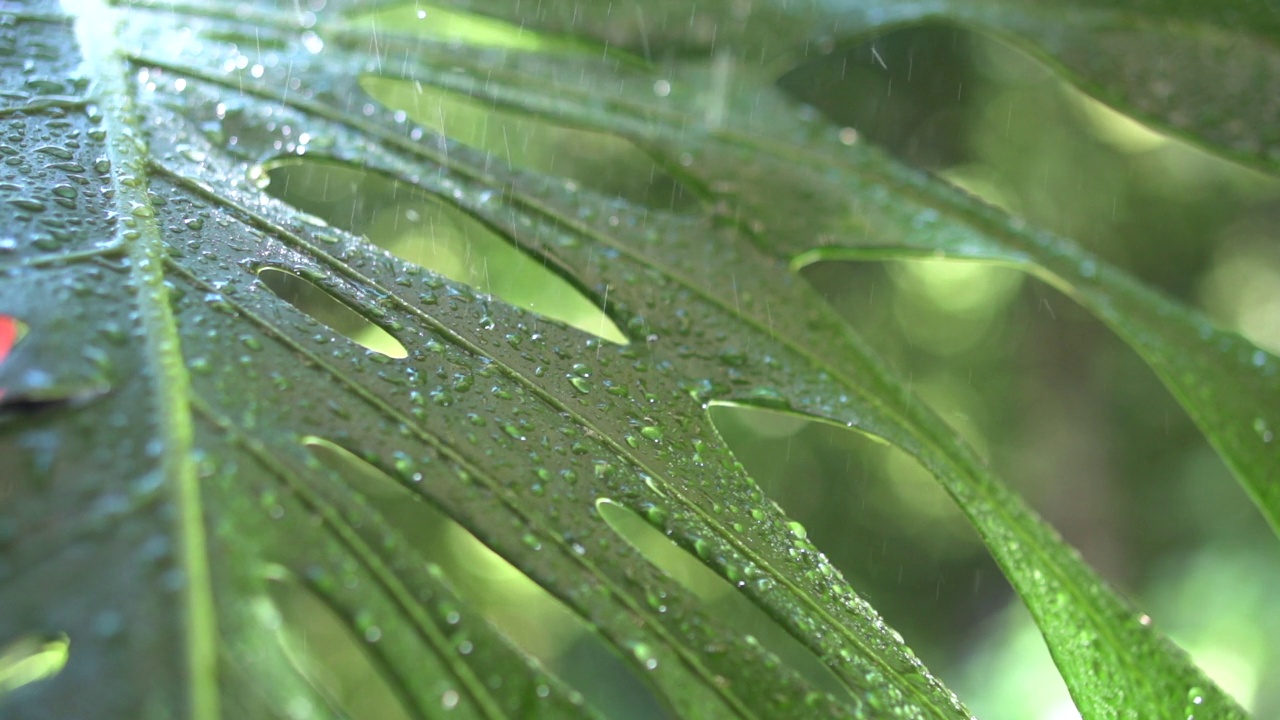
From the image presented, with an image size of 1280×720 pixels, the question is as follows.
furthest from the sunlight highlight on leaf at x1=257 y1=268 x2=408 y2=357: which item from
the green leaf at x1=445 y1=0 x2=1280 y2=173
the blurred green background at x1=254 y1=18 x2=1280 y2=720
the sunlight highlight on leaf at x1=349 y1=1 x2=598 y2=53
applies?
the green leaf at x1=445 y1=0 x2=1280 y2=173

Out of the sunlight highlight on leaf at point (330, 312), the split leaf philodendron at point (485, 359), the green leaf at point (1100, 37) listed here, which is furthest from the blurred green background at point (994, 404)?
the split leaf philodendron at point (485, 359)

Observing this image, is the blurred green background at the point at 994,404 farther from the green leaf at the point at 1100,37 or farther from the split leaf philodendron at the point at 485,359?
the split leaf philodendron at the point at 485,359

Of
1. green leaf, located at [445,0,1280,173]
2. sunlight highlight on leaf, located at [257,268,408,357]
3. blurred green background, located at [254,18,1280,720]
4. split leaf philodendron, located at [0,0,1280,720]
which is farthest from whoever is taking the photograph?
blurred green background, located at [254,18,1280,720]

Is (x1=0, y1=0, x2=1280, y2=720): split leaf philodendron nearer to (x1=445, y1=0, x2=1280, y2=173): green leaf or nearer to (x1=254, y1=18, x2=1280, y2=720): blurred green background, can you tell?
(x1=445, y1=0, x2=1280, y2=173): green leaf

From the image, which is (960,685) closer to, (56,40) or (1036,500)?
(1036,500)

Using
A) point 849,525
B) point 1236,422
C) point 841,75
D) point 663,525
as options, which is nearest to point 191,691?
point 663,525

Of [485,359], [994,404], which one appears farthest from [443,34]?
[994,404]
